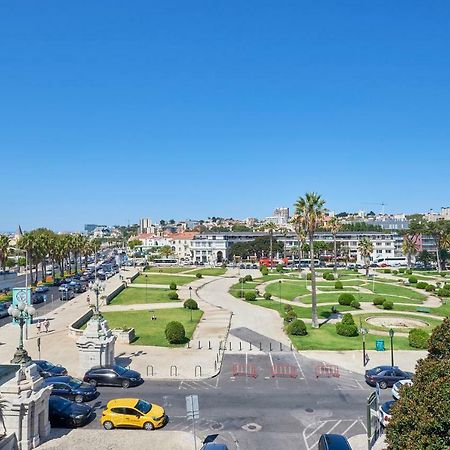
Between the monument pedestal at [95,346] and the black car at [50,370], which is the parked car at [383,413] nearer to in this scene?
the monument pedestal at [95,346]

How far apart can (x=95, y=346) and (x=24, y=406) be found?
1045 centimetres

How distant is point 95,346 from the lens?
92.8 feet

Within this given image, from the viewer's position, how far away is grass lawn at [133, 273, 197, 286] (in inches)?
3287

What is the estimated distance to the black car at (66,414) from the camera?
20625 mm

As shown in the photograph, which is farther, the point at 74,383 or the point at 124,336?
the point at 124,336

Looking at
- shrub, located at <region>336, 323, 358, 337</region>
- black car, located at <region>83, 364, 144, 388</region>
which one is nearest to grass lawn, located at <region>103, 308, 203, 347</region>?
black car, located at <region>83, 364, 144, 388</region>

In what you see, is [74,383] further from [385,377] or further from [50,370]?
[385,377]

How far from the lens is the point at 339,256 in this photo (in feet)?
487

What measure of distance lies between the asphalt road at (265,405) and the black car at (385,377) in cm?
56

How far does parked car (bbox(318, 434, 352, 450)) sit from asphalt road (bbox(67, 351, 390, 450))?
1309 millimetres

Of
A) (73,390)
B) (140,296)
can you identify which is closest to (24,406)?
(73,390)

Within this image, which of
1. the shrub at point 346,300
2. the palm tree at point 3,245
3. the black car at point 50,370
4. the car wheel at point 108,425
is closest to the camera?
the car wheel at point 108,425

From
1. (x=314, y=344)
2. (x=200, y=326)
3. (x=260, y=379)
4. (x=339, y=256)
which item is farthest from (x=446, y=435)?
(x=339, y=256)

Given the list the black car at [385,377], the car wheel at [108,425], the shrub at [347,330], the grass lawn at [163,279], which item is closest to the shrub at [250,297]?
the shrub at [347,330]
